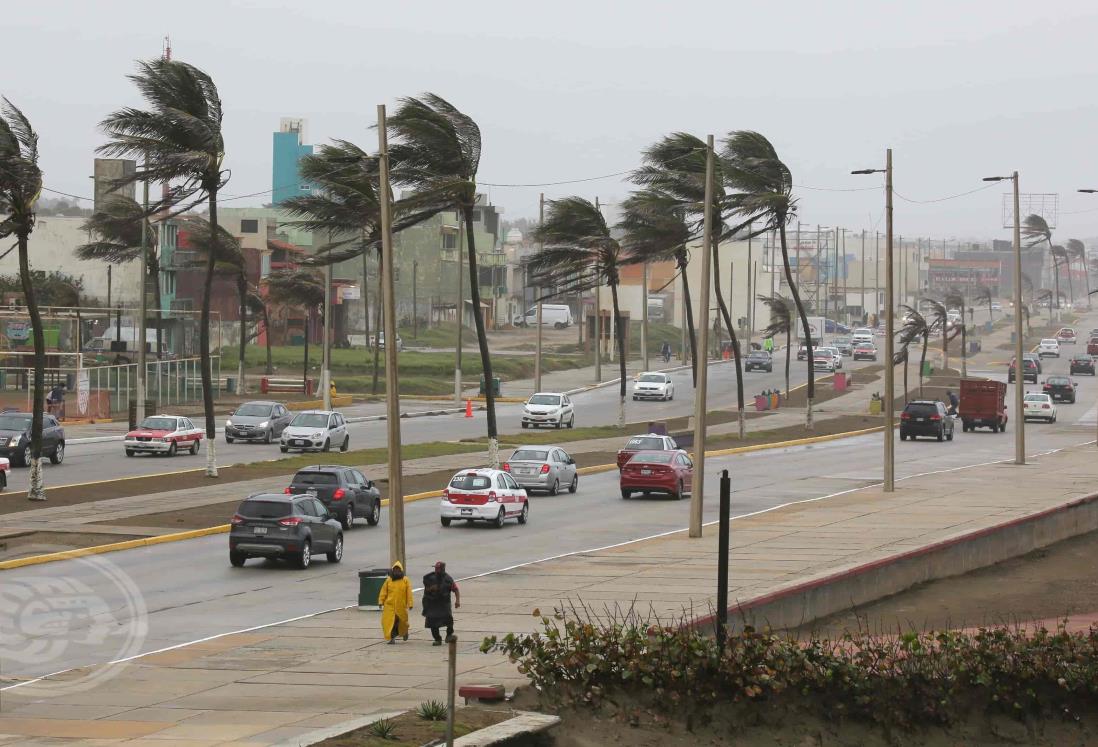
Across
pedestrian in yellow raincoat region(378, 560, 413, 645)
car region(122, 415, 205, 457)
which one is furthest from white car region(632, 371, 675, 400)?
pedestrian in yellow raincoat region(378, 560, 413, 645)

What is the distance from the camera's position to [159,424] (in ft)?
181

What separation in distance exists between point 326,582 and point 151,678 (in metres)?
9.62

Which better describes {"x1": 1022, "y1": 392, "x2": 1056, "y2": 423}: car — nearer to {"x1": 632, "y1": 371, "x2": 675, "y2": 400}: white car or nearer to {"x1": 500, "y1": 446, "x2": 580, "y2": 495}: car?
{"x1": 632, "y1": 371, "x2": 675, "y2": 400}: white car

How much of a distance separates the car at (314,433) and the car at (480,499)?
19.2 metres

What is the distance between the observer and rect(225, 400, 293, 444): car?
61.5 meters

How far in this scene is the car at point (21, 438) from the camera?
48719mm

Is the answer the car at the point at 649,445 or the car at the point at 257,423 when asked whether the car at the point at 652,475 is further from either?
the car at the point at 257,423

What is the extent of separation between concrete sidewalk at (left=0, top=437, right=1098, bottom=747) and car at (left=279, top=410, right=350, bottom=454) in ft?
65.5

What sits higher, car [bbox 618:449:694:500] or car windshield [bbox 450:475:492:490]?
car windshield [bbox 450:475:492:490]

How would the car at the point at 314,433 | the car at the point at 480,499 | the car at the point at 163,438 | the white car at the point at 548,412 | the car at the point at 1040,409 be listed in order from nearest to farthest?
the car at the point at 480,499
the car at the point at 163,438
the car at the point at 314,433
the white car at the point at 548,412
the car at the point at 1040,409

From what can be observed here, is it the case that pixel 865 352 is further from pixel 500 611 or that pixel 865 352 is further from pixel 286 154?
pixel 500 611

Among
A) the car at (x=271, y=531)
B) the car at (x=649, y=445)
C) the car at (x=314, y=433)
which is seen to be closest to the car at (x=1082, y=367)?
the car at (x=649, y=445)

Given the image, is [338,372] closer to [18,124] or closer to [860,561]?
[18,124]

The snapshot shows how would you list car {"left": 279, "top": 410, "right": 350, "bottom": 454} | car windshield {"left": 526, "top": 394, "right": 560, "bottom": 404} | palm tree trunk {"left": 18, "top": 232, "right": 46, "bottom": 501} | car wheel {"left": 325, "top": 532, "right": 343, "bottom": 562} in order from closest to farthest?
1. car wheel {"left": 325, "top": 532, "right": 343, "bottom": 562}
2. palm tree trunk {"left": 18, "top": 232, "right": 46, "bottom": 501}
3. car {"left": 279, "top": 410, "right": 350, "bottom": 454}
4. car windshield {"left": 526, "top": 394, "right": 560, "bottom": 404}
